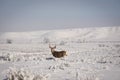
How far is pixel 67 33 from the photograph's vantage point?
167m

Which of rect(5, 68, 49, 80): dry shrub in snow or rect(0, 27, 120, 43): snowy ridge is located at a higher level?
rect(0, 27, 120, 43): snowy ridge

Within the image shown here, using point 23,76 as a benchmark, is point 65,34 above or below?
above

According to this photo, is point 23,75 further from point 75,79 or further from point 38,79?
point 75,79

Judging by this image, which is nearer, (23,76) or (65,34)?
(23,76)

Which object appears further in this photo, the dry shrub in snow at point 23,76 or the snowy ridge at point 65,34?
the snowy ridge at point 65,34

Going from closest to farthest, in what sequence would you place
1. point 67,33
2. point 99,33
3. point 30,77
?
point 30,77 → point 99,33 → point 67,33

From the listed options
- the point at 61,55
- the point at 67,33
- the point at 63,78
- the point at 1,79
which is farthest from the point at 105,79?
the point at 67,33

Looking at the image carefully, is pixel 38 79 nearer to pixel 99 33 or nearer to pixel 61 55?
pixel 61 55

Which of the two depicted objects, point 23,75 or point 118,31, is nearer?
point 23,75

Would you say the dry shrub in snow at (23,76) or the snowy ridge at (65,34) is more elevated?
the snowy ridge at (65,34)

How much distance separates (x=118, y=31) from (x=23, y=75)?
5454 inches

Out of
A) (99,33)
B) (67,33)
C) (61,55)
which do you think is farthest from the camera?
(67,33)

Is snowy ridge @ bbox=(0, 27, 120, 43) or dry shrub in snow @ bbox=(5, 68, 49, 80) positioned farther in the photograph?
snowy ridge @ bbox=(0, 27, 120, 43)

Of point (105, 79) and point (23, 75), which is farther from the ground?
point (23, 75)
